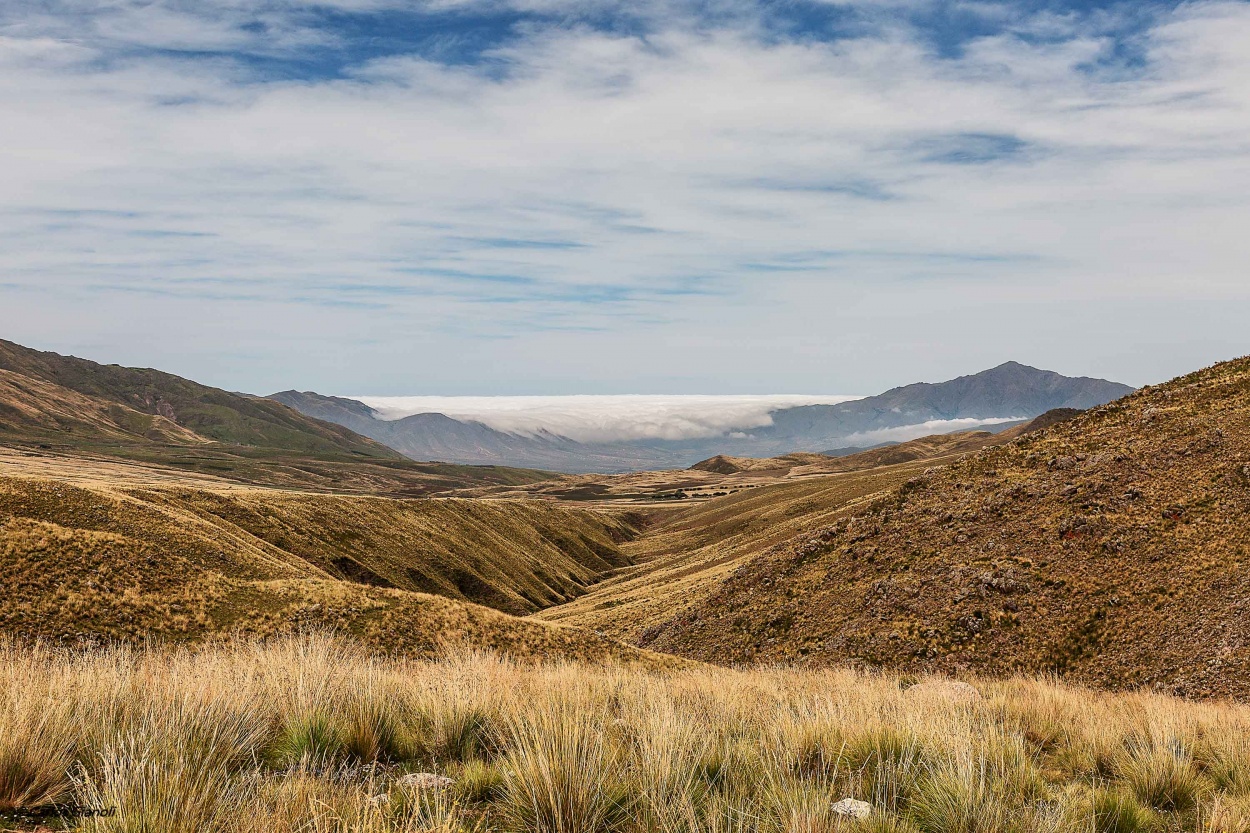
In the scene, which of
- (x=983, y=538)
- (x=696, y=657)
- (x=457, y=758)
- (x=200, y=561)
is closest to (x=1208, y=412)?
(x=983, y=538)

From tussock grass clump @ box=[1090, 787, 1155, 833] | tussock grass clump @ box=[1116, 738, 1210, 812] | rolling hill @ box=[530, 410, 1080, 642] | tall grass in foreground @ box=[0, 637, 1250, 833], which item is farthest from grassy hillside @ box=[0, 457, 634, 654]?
tussock grass clump @ box=[1090, 787, 1155, 833]

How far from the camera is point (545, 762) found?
231 inches

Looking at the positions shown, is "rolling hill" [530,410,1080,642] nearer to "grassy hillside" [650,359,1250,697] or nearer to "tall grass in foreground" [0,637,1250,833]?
"grassy hillside" [650,359,1250,697]

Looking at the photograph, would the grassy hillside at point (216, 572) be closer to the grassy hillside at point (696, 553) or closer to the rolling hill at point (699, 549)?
the rolling hill at point (699, 549)

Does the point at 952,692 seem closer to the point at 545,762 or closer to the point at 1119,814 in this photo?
the point at 1119,814

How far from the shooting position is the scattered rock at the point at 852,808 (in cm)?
618

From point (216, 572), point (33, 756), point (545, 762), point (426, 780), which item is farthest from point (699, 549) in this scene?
point (33, 756)

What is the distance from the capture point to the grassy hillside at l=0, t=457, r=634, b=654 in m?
23.8

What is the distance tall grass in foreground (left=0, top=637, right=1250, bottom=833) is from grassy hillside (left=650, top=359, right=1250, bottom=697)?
56.2 feet

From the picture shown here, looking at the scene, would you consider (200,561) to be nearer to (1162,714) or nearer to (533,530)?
(1162,714)

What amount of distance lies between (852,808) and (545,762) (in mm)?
3001

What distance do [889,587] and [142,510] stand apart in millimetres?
44575

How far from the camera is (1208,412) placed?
123 feet

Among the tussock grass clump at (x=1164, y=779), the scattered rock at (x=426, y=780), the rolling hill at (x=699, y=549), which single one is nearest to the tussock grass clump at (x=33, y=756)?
the scattered rock at (x=426, y=780)
